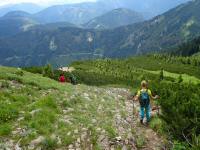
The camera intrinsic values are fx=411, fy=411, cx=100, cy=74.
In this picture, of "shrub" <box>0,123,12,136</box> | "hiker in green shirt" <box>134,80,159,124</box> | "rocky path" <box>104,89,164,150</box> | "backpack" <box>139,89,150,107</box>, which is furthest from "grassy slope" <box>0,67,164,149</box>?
"backpack" <box>139,89,150,107</box>

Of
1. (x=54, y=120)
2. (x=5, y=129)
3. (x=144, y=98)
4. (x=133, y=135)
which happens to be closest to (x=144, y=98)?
(x=144, y=98)

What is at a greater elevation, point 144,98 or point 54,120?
point 144,98

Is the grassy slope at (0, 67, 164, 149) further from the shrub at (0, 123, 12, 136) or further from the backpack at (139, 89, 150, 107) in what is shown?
the backpack at (139, 89, 150, 107)

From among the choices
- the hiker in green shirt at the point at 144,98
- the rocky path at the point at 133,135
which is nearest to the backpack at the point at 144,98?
the hiker in green shirt at the point at 144,98

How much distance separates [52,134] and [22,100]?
590 centimetres

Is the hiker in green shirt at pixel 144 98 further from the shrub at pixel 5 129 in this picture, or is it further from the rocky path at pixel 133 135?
the shrub at pixel 5 129

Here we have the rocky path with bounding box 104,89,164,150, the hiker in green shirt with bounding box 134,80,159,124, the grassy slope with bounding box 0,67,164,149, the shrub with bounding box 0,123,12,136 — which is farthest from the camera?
the hiker in green shirt with bounding box 134,80,159,124

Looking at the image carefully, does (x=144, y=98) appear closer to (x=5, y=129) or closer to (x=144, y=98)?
(x=144, y=98)

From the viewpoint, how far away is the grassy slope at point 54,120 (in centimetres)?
2008

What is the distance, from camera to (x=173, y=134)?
21969 mm

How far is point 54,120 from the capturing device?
22906 millimetres

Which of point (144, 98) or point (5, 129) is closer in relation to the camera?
point (5, 129)

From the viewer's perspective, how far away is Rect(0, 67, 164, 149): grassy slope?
20078 millimetres

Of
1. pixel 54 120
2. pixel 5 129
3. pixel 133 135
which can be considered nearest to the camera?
pixel 5 129
